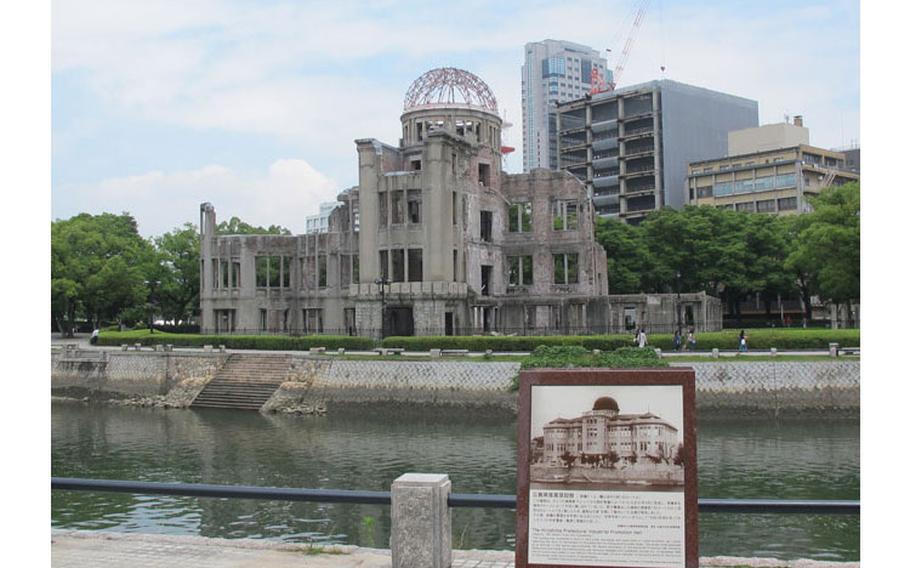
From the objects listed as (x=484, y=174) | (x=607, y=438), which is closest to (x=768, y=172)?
(x=484, y=174)

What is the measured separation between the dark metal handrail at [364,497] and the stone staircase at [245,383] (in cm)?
3070

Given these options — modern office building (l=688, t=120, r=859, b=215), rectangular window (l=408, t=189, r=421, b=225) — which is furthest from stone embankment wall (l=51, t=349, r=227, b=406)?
modern office building (l=688, t=120, r=859, b=215)

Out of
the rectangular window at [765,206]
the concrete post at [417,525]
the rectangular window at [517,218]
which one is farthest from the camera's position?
the rectangular window at [765,206]

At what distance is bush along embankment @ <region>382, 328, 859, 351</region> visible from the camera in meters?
38.4

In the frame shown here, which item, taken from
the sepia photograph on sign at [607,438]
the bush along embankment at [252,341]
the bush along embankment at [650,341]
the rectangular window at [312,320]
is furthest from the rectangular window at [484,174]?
the sepia photograph on sign at [607,438]

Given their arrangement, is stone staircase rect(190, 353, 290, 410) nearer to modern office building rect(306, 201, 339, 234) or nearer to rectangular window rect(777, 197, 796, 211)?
rectangular window rect(777, 197, 796, 211)

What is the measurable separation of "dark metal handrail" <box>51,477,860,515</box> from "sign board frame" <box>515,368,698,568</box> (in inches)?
29.8

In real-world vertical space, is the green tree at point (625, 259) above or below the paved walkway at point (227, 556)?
above

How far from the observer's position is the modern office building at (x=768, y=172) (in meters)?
93.4

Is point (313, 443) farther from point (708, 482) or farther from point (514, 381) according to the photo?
point (708, 482)

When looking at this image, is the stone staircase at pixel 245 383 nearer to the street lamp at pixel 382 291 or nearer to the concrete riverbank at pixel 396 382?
the concrete riverbank at pixel 396 382

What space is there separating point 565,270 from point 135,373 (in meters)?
29.0

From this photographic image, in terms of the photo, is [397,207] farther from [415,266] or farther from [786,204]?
[786,204]

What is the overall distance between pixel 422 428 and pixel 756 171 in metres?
73.3
